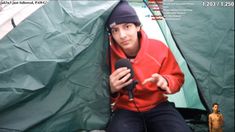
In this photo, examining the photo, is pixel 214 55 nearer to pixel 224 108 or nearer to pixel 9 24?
pixel 224 108

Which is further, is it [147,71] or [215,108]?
[147,71]

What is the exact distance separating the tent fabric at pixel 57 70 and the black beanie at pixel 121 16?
2cm

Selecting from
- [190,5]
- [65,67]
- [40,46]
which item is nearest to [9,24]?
[40,46]

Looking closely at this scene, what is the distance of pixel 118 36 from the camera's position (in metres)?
1.17

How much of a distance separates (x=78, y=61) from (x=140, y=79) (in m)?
0.25

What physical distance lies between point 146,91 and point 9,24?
671mm

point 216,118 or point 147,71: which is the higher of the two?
point 147,71

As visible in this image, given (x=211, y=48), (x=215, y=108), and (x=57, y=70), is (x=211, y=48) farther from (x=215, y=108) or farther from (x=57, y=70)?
(x=57, y=70)

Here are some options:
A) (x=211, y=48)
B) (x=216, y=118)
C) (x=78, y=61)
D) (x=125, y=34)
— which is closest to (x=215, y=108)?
(x=216, y=118)

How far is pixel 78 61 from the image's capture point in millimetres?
1164

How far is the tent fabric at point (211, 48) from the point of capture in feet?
3.48

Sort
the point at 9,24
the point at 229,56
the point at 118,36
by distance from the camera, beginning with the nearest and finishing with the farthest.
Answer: the point at 229,56, the point at 118,36, the point at 9,24

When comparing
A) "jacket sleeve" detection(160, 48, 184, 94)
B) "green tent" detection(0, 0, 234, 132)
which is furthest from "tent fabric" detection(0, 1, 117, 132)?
"jacket sleeve" detection(160, 48, 184, 94)

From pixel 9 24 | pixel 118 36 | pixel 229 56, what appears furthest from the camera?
Answer: pixel 9 24
